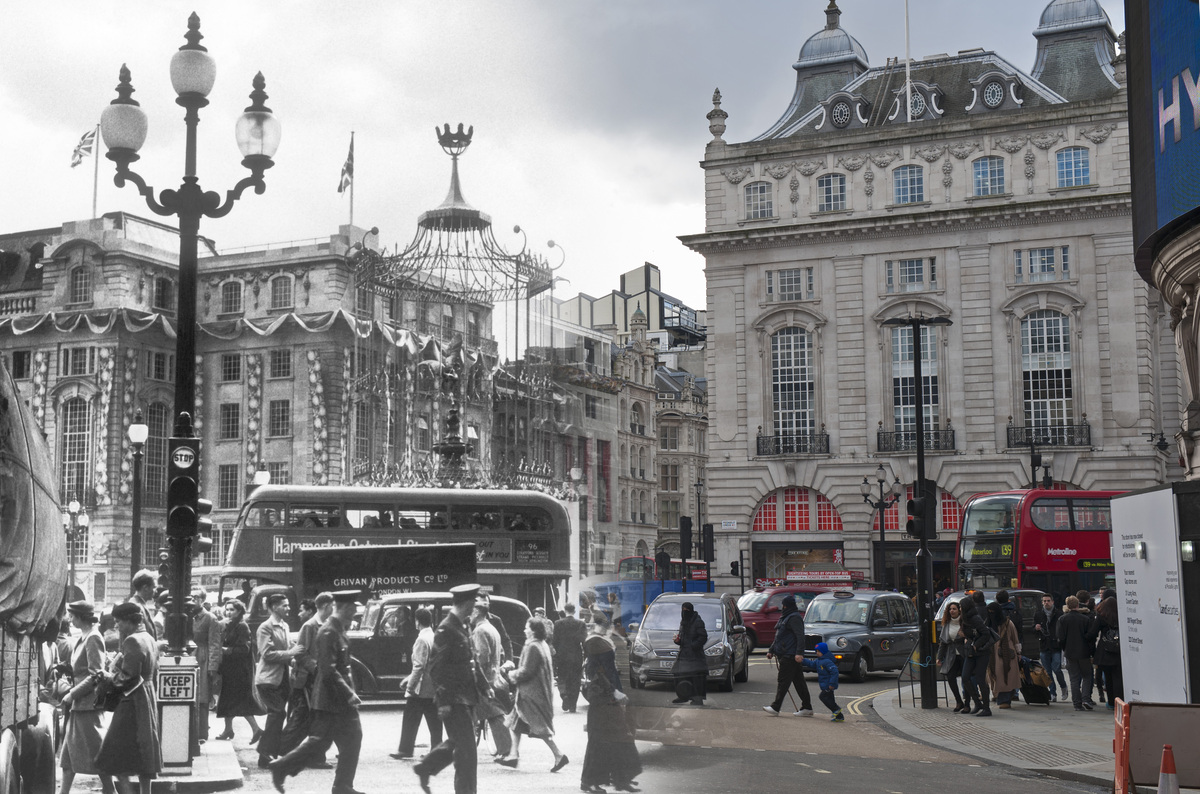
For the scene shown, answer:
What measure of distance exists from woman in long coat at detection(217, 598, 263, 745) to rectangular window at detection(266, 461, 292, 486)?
22055 mm

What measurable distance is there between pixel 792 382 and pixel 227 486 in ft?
85.6

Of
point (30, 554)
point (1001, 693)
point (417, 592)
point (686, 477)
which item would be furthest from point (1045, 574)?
point (686, 477)

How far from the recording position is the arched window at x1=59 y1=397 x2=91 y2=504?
30.3m

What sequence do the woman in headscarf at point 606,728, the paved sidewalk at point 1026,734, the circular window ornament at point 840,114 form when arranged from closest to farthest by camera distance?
the woman in headscarf at point 606,728
the paved sidewalk at point 1026,734
the circular window ornament at point 840,114

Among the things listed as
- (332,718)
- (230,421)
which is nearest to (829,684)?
(332,718)

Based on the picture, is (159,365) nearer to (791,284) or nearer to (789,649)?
(789,649)

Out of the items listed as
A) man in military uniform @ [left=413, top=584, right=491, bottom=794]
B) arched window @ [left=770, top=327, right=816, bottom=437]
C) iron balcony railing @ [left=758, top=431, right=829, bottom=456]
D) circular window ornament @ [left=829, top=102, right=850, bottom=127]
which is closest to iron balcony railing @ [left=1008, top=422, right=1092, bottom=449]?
iron balcony railing @ [left=758, top=431, right=829, bottom=456]

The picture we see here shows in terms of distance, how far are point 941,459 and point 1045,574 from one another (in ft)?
64.7

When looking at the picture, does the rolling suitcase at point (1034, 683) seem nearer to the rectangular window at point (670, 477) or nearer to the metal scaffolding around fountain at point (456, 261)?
the metal scaffolding around fountain at point (456, 261)

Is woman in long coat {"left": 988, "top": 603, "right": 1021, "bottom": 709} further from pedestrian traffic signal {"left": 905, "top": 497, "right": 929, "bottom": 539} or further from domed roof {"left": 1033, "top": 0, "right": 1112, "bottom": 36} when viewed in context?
domed roof {"left": 1033, "top": 0, "right": 1112, "bottom": 36}

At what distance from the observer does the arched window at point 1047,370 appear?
52.1 m

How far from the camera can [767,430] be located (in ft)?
182

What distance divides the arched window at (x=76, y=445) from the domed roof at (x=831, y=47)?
4089 cm

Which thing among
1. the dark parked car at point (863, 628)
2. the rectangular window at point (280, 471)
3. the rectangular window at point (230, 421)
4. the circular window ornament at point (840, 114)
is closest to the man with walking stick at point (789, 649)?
the dark parked car at point (863, 628)
